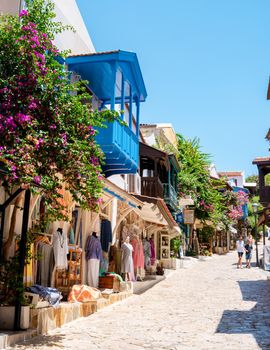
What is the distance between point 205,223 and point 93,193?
31875mm

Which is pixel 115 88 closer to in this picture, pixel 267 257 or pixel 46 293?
pixel 46 293

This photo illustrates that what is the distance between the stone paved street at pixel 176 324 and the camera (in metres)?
7.57

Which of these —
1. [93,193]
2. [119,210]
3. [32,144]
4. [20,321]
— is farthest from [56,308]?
[119,210]

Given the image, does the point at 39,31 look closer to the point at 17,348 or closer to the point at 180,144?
the point at 17,348

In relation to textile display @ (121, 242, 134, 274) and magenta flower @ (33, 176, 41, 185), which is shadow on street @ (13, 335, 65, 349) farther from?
textile display @ (121, 242, 134, 274)

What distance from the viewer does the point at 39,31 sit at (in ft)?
28.6

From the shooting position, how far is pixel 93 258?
1316cm

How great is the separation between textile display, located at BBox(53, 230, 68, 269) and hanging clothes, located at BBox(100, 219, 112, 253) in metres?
4.04

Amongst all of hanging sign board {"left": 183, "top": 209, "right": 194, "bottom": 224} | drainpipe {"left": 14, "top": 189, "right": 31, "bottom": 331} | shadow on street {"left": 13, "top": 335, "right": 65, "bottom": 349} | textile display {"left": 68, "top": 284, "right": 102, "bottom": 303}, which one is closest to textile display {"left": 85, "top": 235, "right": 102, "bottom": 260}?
textile display {"left": 68, "top": 284, "right": 102, "bottom": 303}

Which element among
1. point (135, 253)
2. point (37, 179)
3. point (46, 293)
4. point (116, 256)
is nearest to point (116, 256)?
point (116, 256)

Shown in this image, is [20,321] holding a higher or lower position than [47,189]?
lower

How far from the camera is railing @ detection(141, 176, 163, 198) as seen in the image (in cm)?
2563

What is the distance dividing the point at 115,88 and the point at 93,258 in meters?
5.30

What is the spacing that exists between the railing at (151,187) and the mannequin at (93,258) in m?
12.3
